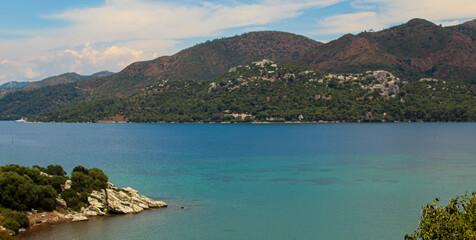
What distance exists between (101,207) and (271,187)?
964 inches

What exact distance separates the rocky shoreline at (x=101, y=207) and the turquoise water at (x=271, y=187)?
173 cm

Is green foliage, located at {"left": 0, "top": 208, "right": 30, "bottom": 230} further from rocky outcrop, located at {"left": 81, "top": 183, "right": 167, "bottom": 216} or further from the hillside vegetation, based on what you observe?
rocky outcrop, located at {"left": 81, "top": 183, "right": 167, "bottom": 216}

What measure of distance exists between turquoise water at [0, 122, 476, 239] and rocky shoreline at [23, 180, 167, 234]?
5.69 feet

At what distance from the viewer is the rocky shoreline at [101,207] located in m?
39.7

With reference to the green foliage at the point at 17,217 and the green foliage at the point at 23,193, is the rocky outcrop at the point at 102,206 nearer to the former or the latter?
the green foliage at the point at 23,193

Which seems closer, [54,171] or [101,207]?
[101,207]

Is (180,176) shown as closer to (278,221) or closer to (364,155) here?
(278,221)

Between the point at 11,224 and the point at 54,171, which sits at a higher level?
the point at 54,171

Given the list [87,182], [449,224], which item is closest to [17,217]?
[87,182]

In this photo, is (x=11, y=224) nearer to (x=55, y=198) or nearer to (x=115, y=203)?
(x=55, y=198)

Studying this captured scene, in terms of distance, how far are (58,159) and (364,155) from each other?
72.2 m

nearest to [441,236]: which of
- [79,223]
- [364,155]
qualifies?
[79,223]

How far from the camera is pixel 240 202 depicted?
48.4m

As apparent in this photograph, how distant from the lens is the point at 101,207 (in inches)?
1708
